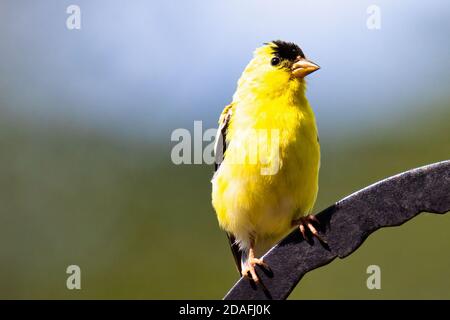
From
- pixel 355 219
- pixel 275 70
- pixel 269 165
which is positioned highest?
pixel 275 70

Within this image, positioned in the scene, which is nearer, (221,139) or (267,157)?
(267,157)

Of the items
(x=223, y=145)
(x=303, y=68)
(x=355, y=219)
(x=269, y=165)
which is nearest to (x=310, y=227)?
(x=355, y=219)

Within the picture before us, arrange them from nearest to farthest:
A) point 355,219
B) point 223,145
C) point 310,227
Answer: point 355,219, point 310,227, point 223,145

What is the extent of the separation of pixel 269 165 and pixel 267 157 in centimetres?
4

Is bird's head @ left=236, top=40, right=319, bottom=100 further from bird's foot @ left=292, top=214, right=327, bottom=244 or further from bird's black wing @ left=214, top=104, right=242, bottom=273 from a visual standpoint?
bird's foot @ left=292, top=214, right=327, bottom=244

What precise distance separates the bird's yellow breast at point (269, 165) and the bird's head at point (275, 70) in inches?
2.9

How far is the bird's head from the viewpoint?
3463 mm

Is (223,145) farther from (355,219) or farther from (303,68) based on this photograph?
(355,219)

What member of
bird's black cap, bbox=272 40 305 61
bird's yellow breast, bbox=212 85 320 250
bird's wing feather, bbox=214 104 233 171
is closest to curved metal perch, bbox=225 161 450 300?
bird's yellow breast, bbox=212 85 320 250

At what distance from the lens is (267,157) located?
3.13m

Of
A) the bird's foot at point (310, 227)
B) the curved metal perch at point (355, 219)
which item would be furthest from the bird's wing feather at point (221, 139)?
the curved metal perch at point (355, 219)

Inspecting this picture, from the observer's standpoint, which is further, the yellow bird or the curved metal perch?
the yellow bird

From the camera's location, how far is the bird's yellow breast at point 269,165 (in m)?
3.11
